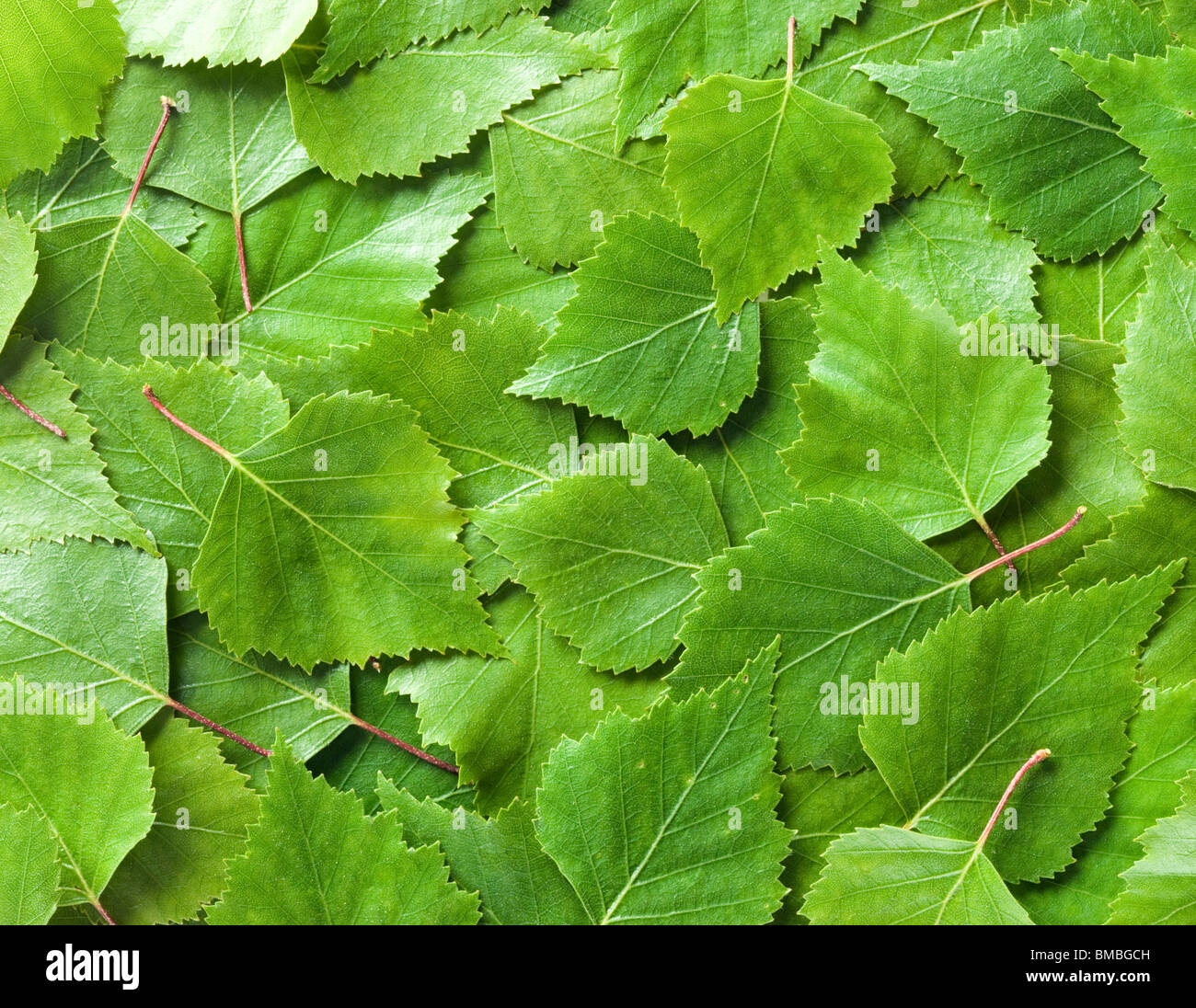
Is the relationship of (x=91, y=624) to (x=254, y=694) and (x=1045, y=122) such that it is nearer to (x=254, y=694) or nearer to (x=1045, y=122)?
(x=254, y=694)

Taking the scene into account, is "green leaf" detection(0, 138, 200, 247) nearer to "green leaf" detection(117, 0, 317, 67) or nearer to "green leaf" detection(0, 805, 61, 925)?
"green leaf" detection(117, 0, 317, 67)

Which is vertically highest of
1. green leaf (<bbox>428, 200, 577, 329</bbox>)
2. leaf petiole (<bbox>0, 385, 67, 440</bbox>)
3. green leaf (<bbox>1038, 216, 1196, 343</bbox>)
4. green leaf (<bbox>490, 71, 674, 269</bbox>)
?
green leaf (<bbox>490, 71, 674, 269</bbox>)

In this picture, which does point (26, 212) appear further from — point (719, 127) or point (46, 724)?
point (719, 127)

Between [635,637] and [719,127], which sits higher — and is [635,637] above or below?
below

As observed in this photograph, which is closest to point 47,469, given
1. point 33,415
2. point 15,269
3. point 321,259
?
point 33,415

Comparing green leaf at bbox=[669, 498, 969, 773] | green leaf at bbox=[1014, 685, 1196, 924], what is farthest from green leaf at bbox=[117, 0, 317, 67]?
green leaf at bbox=[1014, 685, 1196, 924]
